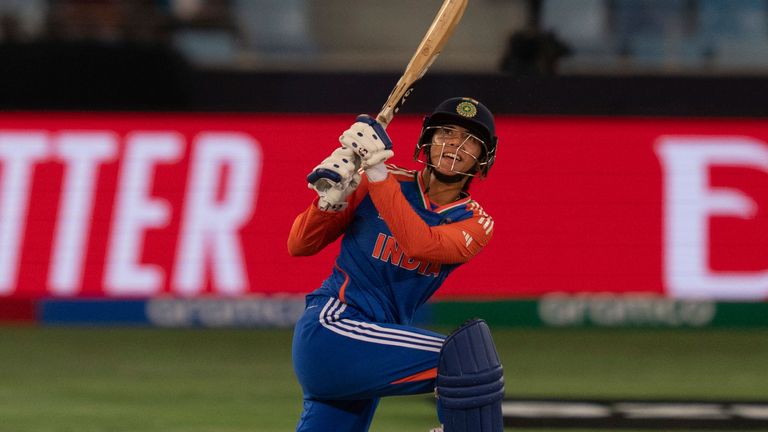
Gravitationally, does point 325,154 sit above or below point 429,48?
above

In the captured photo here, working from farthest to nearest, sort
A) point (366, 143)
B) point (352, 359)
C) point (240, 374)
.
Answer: point (240, 374) → point (352, 359) → point (366, 143)

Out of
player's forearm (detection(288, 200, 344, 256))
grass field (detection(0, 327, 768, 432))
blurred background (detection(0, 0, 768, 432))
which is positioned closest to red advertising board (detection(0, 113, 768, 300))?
blurred background (detection(0, 0, 768, 432))

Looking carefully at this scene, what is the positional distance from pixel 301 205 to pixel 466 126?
16.2ft

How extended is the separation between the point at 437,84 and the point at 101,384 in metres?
3.25

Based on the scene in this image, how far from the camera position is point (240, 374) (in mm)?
8320

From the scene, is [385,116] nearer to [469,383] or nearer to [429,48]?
[429,48]

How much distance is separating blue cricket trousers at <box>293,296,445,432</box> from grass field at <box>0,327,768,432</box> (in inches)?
82.7

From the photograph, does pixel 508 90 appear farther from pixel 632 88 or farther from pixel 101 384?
pixel 101 384

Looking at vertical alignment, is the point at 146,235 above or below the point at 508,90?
below

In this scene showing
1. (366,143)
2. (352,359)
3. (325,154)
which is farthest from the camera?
(325,154)

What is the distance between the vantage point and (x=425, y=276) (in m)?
4.87

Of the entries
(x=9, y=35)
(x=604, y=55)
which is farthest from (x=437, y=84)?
(x=9, y=35)

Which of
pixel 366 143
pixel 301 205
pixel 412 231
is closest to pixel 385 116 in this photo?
pixel 366 143

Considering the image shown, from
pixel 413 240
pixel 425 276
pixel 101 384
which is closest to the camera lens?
pixel 413 240
